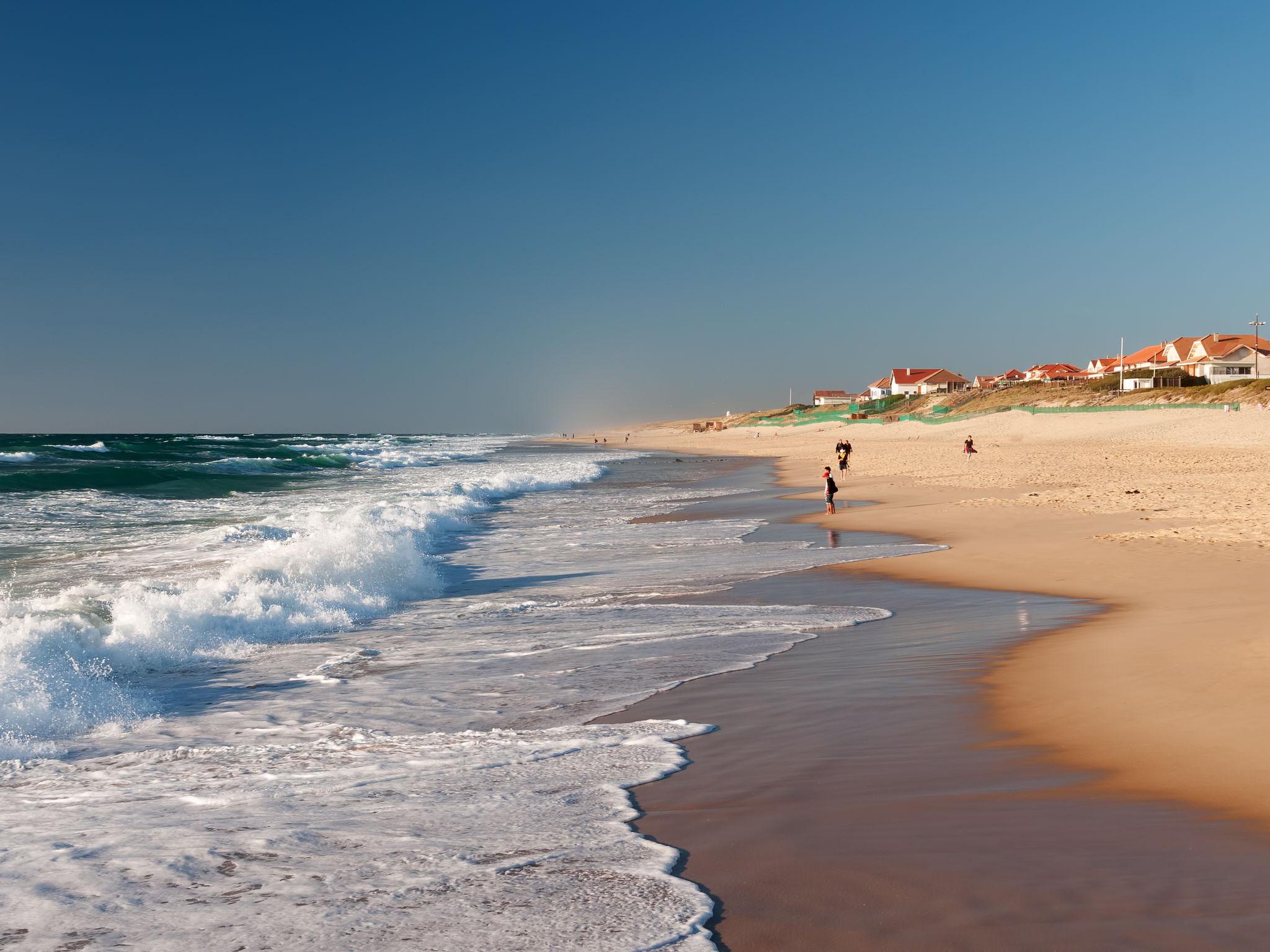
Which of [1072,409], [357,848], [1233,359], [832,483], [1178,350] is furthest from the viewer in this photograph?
[1178,350]

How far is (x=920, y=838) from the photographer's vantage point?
4.20 m

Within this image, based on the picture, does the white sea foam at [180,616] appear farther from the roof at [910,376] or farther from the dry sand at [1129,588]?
the roof at [910,376]

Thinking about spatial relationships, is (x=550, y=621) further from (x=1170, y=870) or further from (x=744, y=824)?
(x=1170, y=870)

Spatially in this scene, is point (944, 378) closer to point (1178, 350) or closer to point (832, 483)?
point (1178, 350)

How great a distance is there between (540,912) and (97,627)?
7509 millimetres

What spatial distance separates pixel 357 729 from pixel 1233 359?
10811 cm

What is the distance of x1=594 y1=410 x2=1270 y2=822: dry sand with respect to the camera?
17.2ft

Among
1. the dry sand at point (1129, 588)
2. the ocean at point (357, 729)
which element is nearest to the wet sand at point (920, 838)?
the ocean at point (357, 729)

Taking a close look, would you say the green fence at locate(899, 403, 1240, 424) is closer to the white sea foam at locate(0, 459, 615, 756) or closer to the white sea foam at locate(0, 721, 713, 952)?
the white sea foam at locate(0, 459, 615, 756)

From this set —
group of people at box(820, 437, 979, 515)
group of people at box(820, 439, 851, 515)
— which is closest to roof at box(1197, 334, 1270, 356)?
group of people at box(820, 437, 979, 515)

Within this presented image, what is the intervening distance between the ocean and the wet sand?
1.01ft

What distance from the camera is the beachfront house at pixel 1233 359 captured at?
90562 mm

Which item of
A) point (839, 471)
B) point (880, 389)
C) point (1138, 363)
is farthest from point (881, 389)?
point (839, 471)

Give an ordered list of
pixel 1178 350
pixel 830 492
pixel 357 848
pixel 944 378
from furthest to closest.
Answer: pixel 944 378, pixel 1178 350, pixel 830 492, pixel 357 848
